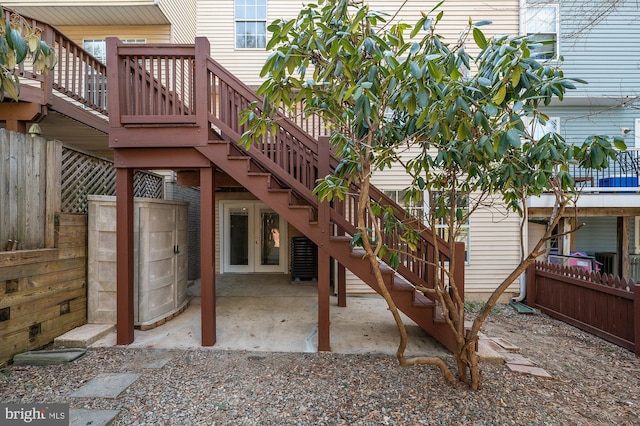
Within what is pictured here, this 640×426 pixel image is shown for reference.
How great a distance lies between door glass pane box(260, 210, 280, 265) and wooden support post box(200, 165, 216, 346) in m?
4.37

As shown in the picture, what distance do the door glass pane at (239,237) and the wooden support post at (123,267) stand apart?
173 inches

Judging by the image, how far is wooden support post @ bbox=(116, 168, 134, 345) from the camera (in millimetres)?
3742

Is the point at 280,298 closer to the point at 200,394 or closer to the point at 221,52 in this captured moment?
the point at 200,394

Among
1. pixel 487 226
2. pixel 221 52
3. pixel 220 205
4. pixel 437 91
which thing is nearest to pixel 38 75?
pixel 221 52

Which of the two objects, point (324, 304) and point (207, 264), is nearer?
point (324, 304)

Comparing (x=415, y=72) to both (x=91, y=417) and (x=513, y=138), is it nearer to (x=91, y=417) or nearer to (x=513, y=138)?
(x=513, y=138)

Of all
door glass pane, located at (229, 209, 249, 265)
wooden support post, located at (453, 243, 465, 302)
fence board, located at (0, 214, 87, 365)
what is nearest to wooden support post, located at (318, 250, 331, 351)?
wooden support post, located at (453, 243, 465, 302)

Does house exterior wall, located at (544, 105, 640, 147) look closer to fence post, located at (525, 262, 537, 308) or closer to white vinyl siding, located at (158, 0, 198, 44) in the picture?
fence post, located at (525, 262, 537, 308)

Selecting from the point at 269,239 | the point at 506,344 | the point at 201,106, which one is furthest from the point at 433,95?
the point at 269,239

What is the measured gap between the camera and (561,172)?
8.41 feet

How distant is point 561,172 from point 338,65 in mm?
2130

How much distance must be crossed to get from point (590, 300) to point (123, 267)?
681cm

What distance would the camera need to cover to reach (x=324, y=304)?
3.68 m

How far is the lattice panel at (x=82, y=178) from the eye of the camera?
3965mm
